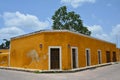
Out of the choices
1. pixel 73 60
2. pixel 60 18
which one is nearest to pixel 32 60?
pixel 73 60

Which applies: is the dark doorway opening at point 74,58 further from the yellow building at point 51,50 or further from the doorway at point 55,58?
the doorway at point 55,58

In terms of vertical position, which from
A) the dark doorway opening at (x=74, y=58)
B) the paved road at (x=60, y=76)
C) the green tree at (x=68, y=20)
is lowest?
the paved road at (x=60, y=76)

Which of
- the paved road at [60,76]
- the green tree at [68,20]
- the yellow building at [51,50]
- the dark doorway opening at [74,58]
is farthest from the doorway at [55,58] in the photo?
the green tree at [68,20]

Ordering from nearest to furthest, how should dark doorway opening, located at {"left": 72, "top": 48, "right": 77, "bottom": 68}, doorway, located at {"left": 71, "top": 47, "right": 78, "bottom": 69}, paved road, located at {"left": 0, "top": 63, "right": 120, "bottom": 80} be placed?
1. paved road, located at {"left": 0, "top": 63, "right": 120, "bottom": 80}
2. doorway, located at {"left": 71, "top": 47, "right": 78, "bottom": 69}
3. dark doorway opening, located at {"left": 72, "top": 48, "right": 77, "bottom": 68}

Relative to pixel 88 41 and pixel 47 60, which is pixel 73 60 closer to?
pixel 47 60

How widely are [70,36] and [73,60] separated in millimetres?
2518

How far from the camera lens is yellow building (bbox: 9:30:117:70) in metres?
22.1

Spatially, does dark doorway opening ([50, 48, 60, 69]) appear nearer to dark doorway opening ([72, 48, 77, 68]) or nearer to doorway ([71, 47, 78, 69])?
doorway ([71, 47, 78, 69])

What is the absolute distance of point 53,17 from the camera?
50312mm

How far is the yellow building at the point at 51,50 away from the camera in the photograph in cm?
2209

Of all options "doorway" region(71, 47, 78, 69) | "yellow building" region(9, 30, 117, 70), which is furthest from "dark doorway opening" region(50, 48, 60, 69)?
"doorway" region(71, 47, 78, 69)

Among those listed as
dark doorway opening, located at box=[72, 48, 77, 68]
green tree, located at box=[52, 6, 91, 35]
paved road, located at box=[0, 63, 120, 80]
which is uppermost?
green tree, located at box=[52, 6, 91, 35]

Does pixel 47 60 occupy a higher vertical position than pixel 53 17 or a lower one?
lower

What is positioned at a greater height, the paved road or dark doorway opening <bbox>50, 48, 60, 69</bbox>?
dark doorway opening <bbox>50, 48, 60, 69</bbox>
